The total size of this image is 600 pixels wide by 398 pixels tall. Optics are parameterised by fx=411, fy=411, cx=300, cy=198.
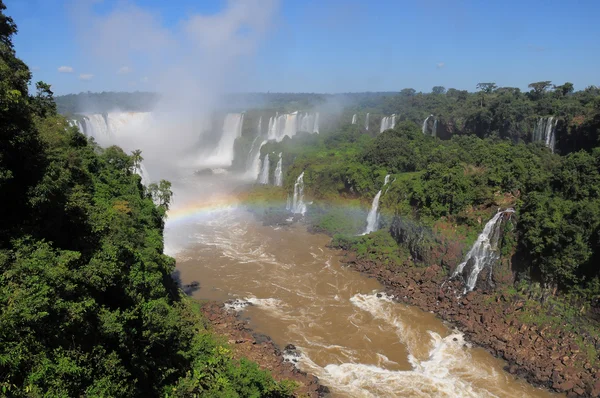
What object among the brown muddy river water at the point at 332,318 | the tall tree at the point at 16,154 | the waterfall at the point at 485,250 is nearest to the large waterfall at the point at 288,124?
the brown muddy river water at the point at 332,318

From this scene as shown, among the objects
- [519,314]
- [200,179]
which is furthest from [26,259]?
[200,179]

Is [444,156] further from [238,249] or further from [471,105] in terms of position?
[471,105]

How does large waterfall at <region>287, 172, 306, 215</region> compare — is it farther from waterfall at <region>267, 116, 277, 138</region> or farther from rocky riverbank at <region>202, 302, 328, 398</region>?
waterfall at <region>267, 116, 277, 138</region>

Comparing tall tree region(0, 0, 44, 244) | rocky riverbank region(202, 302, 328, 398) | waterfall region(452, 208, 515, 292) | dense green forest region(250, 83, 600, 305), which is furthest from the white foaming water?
tall tree region(0, 0, 44, 244)

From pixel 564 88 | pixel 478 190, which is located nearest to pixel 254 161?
pixel 478 190

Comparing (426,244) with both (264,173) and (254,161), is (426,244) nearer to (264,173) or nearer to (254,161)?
(264,173)


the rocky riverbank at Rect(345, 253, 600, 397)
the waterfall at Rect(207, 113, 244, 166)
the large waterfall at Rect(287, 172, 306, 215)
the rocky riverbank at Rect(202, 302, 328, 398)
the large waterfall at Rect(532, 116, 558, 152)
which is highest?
the large waterfall at Rect(532, 116, 558, 152)
